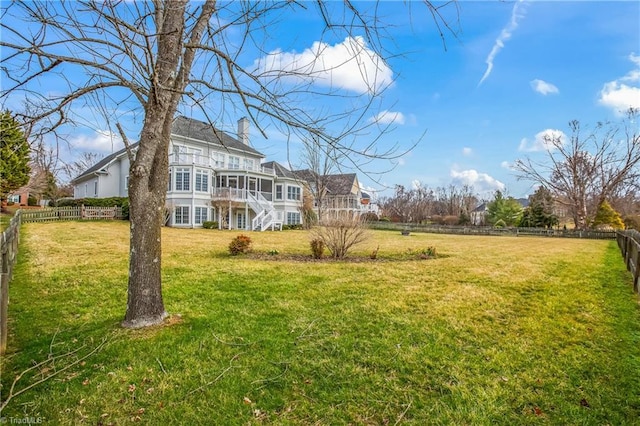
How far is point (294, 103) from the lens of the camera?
363 centimetres

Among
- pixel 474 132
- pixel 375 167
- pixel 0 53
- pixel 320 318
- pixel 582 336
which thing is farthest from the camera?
pixel 474 132

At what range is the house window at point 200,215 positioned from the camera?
26.6m

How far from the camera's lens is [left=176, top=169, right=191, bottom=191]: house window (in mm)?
26234

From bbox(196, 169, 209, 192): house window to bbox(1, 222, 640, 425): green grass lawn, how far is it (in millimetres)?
20299

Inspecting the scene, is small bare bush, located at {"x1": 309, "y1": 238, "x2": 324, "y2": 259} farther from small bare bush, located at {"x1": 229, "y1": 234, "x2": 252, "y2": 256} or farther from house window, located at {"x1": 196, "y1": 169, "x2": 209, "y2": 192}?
house window, located at {"x1": 196, "y1": 169, "x2": 209, "y2": 192}

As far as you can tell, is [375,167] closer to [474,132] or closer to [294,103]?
[294,103]

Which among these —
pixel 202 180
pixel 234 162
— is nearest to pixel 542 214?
pixel 234 162

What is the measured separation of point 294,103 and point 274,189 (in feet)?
96.6

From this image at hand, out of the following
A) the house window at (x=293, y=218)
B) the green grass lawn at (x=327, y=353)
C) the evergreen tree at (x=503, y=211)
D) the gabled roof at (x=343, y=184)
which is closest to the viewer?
the green grass lawn at (x=327, y=353)

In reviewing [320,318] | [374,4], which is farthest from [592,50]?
[320,318]

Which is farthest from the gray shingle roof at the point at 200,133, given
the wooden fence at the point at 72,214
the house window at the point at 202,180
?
the wooden fence at the point at 72,214

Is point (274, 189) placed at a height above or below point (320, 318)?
above

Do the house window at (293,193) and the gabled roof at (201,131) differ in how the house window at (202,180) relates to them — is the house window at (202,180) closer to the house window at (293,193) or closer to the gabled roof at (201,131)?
the gabled roof at (201,131)

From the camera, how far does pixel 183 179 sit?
2634cm
